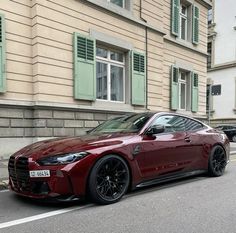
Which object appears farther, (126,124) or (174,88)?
(174,88)

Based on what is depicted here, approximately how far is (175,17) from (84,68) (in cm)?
698

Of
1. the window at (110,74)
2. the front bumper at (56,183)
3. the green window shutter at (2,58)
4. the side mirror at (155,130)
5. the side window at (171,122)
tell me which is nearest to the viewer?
the front bumper at (56,183)

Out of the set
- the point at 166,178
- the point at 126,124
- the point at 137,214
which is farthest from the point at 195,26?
the point at 137,214

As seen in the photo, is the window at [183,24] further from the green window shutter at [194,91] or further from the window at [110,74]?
the window at [110,74]

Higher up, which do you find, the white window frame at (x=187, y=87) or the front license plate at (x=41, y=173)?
the white window frame at (x=187, y=87)

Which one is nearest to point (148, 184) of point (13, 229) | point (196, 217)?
point (196, 217)

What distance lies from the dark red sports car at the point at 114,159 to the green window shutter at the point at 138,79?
6564 millimetres

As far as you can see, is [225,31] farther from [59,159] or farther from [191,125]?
[59,159]

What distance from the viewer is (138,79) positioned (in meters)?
13.4

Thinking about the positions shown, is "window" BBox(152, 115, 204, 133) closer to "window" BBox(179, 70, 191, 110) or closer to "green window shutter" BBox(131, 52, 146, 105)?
"green window shutter" BBox(131, 52, 146, 105)

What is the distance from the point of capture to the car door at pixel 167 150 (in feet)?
17.9

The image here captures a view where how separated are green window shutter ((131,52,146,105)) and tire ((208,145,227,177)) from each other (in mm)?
6408

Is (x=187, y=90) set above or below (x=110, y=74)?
below

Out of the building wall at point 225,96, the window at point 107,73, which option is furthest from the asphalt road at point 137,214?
the building wall at point 225,96
